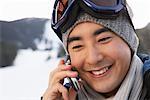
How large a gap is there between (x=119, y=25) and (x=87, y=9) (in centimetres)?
10

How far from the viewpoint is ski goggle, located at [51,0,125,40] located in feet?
3.10

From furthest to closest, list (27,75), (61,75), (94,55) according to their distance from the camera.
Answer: (27,75) < (61,75) < (94,55)

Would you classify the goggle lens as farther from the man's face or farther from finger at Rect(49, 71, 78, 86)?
finger at Rect(49, 71, 78, 86)

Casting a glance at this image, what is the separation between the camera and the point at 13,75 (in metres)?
1.84

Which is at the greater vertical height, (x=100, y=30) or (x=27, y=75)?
(x=100, y=30)

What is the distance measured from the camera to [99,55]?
92 centimetres

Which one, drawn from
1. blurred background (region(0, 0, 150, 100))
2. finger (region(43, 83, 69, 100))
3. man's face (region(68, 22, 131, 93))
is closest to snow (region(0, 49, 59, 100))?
blurred background (region(0, 0, 150, 100))

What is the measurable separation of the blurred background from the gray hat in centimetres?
80

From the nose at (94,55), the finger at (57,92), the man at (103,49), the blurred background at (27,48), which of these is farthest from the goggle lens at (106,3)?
the blurred background at (27,48)

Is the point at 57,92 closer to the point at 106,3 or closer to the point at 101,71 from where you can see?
the point at 101,71

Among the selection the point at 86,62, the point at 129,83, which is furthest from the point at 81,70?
the point at 129,83

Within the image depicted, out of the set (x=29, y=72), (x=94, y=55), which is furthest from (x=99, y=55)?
(x=29, y=72)

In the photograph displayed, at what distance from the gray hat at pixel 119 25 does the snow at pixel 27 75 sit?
83 cm

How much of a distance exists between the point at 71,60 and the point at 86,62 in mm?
60
